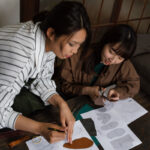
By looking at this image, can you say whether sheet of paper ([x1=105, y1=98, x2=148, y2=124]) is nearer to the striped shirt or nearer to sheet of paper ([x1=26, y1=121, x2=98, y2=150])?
sheet of paper ([x1=26, y1=121, x2=98, y2=150])

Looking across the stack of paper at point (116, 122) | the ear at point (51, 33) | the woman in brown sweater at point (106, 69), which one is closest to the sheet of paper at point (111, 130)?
the stack of paper at point (116, 122)

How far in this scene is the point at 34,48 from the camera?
0.73 meters

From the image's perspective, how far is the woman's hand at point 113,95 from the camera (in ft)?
3.28

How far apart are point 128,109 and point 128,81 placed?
0.27 m

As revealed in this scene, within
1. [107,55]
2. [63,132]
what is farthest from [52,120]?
[107,55]

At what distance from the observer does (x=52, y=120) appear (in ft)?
2.56

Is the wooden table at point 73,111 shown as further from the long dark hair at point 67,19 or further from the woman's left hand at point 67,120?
the long dark hair at point 67,19

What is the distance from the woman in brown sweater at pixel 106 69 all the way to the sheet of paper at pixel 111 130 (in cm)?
10

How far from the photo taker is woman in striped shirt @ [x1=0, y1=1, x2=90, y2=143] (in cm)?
67

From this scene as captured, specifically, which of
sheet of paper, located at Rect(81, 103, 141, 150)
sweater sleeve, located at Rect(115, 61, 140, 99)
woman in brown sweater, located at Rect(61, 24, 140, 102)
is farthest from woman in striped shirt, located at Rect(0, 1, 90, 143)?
sweater sleeve, located at Rect(115, 61, 140, 99)

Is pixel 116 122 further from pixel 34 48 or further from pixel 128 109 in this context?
pixel 34 48

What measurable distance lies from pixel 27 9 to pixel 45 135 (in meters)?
0.87

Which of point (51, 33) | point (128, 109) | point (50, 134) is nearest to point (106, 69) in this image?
point (128, 109)

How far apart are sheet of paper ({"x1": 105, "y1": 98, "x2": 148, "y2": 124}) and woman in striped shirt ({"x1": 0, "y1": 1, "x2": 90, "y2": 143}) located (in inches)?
11.7
